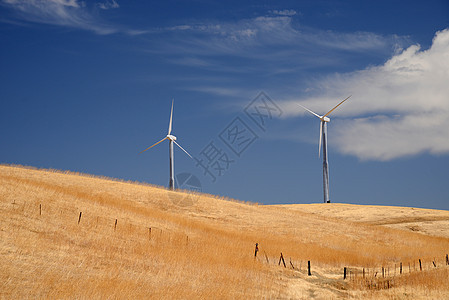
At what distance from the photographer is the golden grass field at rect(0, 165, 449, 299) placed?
528 inches

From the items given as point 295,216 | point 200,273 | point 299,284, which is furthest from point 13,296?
point 295,216

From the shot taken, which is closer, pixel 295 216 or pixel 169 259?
pixel 169 259

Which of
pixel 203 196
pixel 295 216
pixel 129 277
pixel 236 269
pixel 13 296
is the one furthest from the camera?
pixel 203 196

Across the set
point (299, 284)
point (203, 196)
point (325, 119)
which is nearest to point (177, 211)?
point (203, 196)

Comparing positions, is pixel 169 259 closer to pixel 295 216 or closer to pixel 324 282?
pixel 324 282

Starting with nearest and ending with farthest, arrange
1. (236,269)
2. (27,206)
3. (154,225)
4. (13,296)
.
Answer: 1. (13,296)
2. (236,269)
3. (27,206)
4. (154,225)

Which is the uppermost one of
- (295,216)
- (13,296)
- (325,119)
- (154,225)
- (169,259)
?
(325,119)

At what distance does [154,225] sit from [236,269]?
8776 mm

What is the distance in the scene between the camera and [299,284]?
16.9 meters

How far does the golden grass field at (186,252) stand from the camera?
13414 millimetres

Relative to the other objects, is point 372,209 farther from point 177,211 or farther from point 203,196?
point 177,211

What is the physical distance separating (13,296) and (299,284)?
10.5m

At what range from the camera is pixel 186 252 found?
64.7 feet

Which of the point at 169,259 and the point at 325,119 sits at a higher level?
the point at 325,119
